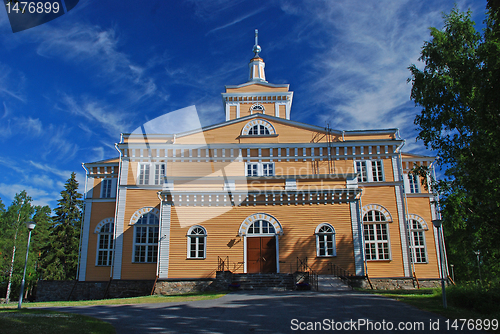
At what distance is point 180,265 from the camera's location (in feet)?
68.2

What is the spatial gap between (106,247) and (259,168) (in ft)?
42.2

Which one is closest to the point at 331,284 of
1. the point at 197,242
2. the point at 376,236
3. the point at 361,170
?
the point at 376,236

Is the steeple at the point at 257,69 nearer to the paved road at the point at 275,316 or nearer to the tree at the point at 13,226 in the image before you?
the paved road at the point at 275,316

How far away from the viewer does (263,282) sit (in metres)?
19.3

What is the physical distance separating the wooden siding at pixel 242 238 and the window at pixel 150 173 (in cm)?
482

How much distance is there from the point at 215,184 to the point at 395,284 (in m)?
13.3

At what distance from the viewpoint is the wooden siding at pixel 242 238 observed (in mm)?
20781

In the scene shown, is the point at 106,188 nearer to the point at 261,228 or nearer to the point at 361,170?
the point at 261,228

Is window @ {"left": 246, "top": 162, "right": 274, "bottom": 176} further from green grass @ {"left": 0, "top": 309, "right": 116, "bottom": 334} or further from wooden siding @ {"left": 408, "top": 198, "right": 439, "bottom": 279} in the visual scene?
green grass @ {"left": 0, "top": 309, "right": 116, "bottom": 334}

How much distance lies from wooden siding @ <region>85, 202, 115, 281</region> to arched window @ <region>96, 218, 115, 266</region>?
0.28m

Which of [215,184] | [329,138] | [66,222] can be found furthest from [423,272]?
[66,222]

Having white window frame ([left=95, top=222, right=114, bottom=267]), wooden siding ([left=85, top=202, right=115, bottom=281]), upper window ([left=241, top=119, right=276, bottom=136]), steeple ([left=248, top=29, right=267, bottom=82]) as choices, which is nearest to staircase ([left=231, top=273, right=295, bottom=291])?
upper window ([left=241, top=119, right=276, bottom=136])

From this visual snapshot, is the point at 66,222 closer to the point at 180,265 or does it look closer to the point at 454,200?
the point at 180,265

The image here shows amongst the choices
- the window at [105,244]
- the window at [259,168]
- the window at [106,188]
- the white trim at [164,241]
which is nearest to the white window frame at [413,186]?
the window at [259,168]
